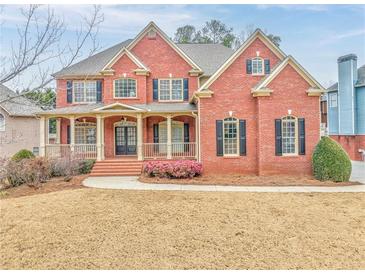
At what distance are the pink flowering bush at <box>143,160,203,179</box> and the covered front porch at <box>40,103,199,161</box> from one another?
9.69ft

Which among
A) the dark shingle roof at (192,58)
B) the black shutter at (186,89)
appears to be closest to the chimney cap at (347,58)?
the dark shingle roof at (192,58)

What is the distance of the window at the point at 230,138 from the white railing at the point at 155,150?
446 centimetres

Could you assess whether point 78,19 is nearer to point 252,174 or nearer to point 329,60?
point 252,174

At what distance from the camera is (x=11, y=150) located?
26.8 metres

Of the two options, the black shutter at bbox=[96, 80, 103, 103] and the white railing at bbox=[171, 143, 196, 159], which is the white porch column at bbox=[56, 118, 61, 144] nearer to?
the black shutter at bbox=[96, 80, 103, 103]

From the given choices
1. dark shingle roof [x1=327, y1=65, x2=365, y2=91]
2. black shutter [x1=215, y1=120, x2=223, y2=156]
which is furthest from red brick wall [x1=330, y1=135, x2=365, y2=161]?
black shutter [x1=215, y1=120, x2=223, y2=156]

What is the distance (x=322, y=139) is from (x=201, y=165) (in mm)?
6361

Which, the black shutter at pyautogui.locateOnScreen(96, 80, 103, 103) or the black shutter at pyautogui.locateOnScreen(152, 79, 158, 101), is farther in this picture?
the black shutter at pyautogui.locateOnScreen(96, 80, 103, 103)

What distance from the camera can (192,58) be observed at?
22766 millimetres

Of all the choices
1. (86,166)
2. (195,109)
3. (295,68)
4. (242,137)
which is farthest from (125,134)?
(295,68)

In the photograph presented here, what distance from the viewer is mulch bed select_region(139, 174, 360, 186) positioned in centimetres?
1328

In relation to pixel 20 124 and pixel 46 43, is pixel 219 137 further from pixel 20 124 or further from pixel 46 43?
pixel 20 124

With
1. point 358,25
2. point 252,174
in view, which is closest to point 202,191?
point 252,174

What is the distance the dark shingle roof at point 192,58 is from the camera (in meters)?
20.4
